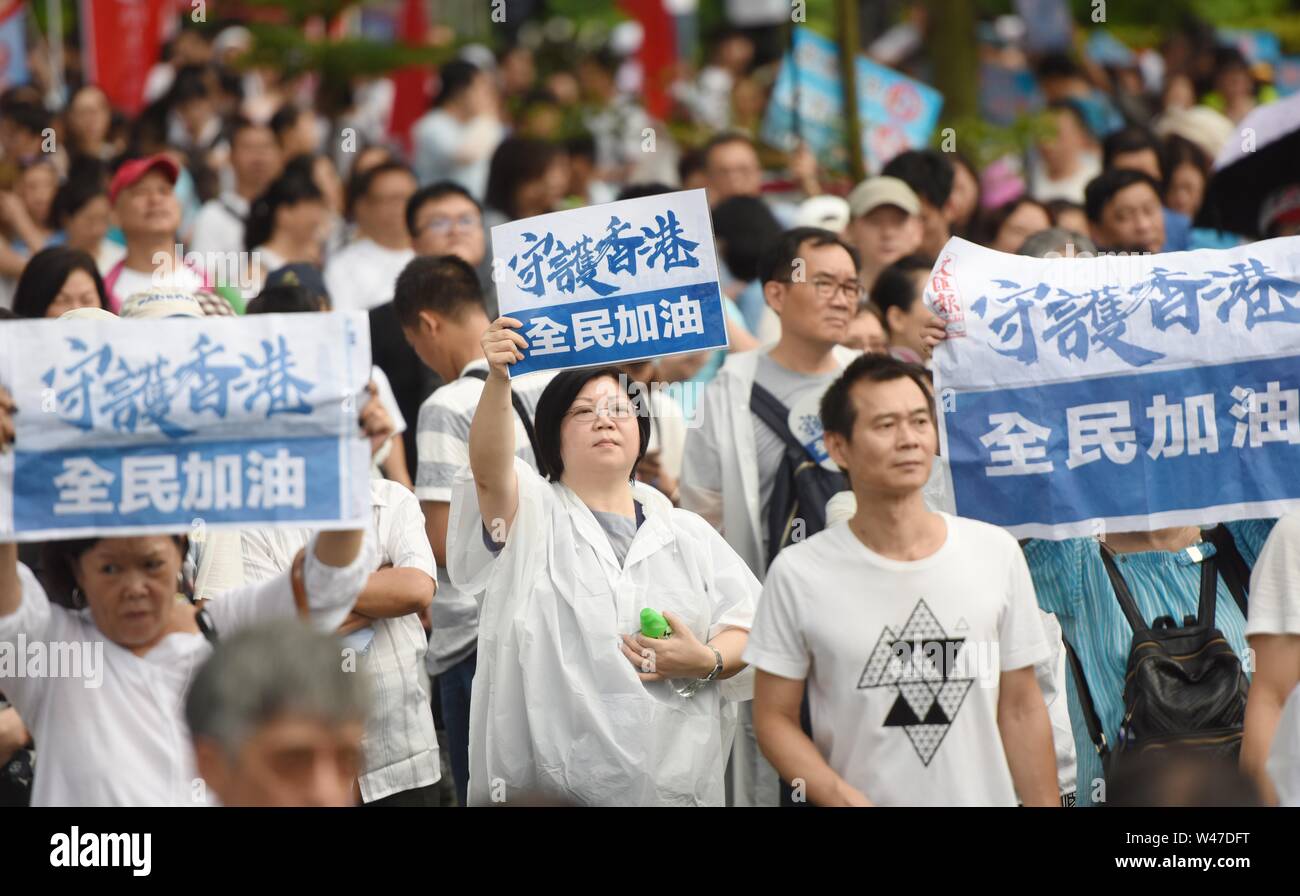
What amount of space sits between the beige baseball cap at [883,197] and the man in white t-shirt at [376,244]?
7.37 ft

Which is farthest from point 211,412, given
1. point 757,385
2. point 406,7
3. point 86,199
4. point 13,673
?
point 406,7

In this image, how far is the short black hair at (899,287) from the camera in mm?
7246

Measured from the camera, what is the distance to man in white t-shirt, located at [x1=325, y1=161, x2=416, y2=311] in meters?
8.88

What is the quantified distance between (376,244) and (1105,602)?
4899mm

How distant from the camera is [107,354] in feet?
15.1

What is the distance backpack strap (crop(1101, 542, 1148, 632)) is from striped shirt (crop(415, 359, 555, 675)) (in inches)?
72.3

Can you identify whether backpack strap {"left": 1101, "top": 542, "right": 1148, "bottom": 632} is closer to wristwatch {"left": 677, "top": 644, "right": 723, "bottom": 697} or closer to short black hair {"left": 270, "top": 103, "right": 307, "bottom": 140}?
wristwatch {"left": 677, "top": 644, "right": 723, "bottom": 697}

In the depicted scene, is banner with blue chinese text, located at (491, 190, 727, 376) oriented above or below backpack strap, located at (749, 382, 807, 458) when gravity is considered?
above

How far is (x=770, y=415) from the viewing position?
6449 millimetres

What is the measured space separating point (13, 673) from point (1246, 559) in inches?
140

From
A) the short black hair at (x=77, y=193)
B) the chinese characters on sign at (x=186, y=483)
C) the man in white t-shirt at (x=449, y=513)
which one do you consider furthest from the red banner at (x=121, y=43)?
the chinese characters on sign at (x=186, y=483)

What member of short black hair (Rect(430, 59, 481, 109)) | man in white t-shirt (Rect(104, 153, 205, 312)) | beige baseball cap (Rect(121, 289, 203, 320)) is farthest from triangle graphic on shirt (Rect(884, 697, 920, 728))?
short black hair (Rect(430, 59, 481, 109))

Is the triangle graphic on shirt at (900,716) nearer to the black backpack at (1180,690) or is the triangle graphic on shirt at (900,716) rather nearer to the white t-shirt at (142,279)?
the black backpack at (1180,690)
